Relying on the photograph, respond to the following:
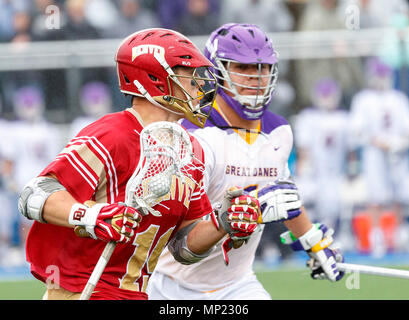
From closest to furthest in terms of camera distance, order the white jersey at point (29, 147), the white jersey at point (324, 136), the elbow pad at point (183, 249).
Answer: the elbow pad at point (183, 249) < the white jersey at point (29, 147) < the white jersey at point (324, 136)

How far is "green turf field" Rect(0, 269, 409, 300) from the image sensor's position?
820cm

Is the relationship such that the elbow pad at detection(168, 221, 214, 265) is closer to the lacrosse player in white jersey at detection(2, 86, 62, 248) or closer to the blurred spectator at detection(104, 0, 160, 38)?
the lacrosse player in white jersey at detection(2, 86, 62, 248)

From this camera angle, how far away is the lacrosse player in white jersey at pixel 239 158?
5.22 meters

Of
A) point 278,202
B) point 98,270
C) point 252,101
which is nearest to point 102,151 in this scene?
point 98,270

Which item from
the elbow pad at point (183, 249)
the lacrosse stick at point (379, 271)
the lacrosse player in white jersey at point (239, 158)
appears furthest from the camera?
the lacrosse player in white jersey at point (239, 158)

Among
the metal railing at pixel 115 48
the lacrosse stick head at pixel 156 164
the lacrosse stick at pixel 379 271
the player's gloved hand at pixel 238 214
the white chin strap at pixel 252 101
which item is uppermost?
the metal railing at pixel 115 48

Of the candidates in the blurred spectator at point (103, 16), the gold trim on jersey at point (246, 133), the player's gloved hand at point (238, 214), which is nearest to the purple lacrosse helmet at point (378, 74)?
the blurred spectator at point (103, 16)

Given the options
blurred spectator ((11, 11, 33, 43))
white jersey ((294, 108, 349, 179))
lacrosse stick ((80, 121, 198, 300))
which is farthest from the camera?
white jersey ((294, 108, 349, 179))

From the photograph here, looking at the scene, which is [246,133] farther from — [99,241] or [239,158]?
[99,241]

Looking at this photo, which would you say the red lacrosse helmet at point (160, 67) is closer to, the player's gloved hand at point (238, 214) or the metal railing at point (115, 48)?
the player's gloved hand at point (238, 214)

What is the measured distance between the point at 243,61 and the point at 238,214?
135cm

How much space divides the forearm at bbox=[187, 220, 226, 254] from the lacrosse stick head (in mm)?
412

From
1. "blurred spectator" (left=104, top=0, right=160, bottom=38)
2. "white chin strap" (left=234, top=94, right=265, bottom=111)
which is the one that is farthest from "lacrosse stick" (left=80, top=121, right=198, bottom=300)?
"blurred spectator" (left=104, top=0, right=160, bottom=38)

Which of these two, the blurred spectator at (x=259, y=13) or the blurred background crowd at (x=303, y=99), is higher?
the blurred spectator at (x=259, y=13)
